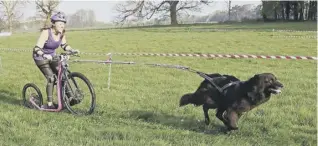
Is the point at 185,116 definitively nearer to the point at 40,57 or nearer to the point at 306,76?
the point at 40,57

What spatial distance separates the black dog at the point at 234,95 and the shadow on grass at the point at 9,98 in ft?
12.5

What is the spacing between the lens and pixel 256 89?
16.5ft

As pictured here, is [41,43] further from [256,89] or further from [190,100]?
[256,89]

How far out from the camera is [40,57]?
674 cm

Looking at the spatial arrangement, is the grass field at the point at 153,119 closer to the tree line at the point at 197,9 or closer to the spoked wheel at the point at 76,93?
the spoked wheel at the point at 76,93

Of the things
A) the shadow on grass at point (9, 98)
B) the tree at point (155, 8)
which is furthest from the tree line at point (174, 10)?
the shadow on grass at point (9, 98)

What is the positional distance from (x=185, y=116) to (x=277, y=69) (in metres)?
6.76

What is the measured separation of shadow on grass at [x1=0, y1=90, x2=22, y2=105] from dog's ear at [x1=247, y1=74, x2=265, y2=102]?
480 centimetres

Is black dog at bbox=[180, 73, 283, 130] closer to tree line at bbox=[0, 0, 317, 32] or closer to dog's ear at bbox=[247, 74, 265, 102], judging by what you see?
dog's ear at bbox=[247, 74, 265, 102]

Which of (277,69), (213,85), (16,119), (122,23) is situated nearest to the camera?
(213,85)

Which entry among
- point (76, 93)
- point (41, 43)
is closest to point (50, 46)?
point (41, 43)

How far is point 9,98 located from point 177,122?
13.3 ft

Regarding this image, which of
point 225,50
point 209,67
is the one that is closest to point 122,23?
point 225,50

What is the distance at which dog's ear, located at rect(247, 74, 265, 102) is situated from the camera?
4.99 meters
